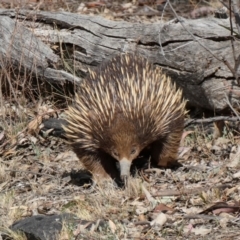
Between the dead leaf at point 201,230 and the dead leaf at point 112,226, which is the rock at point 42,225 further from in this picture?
the dead leaf at point 201,230

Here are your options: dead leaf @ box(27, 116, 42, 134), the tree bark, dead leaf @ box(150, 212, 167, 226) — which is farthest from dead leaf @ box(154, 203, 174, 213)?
dead leaf @ box(27, 116, 42, 134)

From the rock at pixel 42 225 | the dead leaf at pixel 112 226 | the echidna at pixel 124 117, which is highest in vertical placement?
the echidna at pixel 124 117

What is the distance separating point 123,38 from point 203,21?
0.79 m

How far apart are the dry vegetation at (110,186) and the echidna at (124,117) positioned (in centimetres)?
19

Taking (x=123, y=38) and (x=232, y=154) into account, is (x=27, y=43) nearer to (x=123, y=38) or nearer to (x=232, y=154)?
(x=123, y=38)

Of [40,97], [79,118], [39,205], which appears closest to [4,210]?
[39,205]

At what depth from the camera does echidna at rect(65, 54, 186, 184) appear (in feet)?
16.3

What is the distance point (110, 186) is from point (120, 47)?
1.74 meters

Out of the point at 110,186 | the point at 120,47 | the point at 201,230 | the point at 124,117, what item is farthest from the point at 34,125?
the point at 201,230

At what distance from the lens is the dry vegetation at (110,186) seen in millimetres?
4254


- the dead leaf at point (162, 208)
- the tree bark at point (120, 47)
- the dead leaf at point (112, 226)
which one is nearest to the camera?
the dead leaf at point (112, 226)

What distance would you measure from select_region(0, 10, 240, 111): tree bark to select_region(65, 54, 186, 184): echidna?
0.47 m

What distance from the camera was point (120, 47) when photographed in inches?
255

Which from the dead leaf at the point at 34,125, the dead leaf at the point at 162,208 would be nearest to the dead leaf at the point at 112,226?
the dead leaf at the point at 162,208
